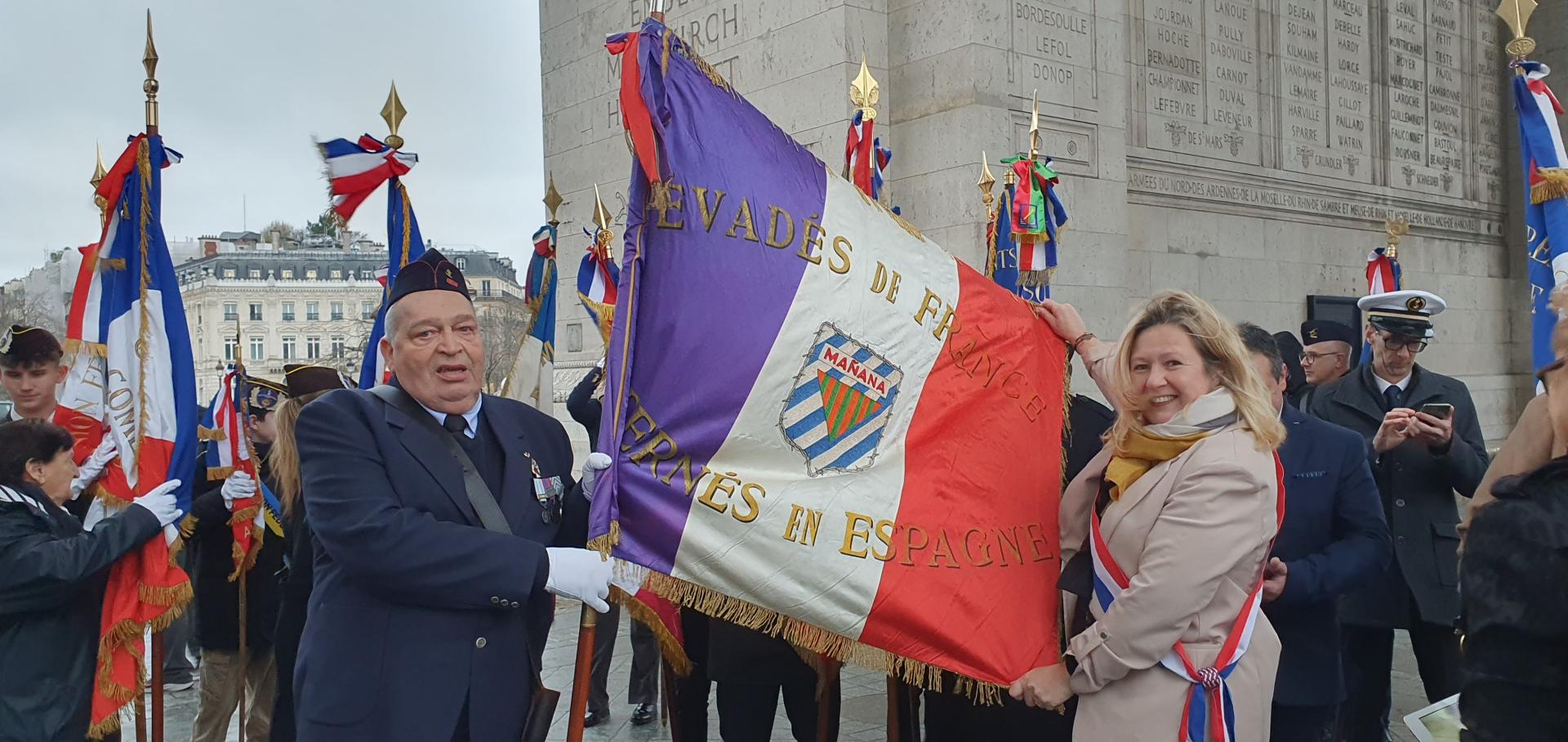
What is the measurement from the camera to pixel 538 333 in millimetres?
7008

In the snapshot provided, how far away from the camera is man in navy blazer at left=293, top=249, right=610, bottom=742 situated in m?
2.62

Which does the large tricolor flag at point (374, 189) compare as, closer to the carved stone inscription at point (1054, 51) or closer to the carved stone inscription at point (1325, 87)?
the carved stone inscription at point (1054, 51)

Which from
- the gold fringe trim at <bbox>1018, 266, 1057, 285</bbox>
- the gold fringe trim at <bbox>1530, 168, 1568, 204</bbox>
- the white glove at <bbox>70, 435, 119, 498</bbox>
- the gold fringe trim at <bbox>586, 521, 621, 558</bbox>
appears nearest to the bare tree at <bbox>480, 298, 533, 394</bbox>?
the white glove at <bbox>70, 435, 119, 498</bbox>

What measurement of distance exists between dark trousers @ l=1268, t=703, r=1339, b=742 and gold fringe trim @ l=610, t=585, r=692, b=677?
194 cm

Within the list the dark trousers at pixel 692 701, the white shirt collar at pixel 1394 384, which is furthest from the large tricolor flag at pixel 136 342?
the white shirt collar at pixel 1394 384

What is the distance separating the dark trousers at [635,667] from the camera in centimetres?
584

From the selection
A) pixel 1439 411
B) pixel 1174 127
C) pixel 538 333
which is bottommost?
pixel 1439 411

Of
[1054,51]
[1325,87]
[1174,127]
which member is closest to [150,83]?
[1054,51]

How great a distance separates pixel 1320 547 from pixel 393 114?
4.04 metres

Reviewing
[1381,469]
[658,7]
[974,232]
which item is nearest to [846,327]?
[658,7]

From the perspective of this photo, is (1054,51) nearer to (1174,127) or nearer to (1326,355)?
(1174,127)

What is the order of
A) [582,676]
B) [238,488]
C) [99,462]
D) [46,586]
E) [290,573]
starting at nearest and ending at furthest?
[582,676], [46,586], [290,573], [99,462], [238,488]

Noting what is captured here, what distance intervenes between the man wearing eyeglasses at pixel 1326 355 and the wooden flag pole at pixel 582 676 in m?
4.13

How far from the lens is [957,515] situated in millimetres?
3328
